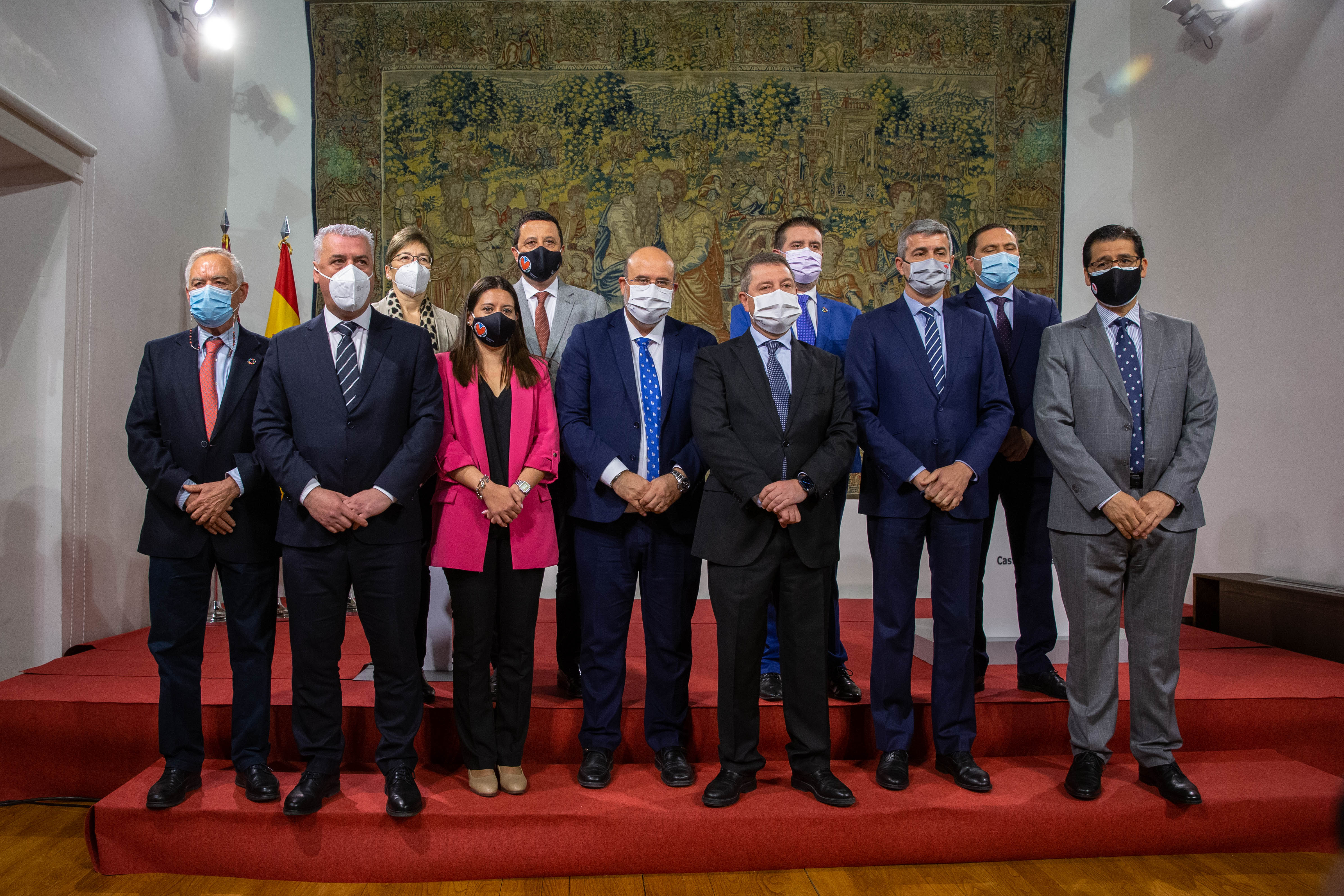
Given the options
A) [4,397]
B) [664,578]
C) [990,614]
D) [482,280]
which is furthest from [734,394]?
[4,397]

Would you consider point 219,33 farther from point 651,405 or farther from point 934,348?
point 934,348

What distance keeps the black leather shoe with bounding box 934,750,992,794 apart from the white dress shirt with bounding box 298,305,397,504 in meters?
2.38

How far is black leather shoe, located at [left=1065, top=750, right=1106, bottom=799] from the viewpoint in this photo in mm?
2795

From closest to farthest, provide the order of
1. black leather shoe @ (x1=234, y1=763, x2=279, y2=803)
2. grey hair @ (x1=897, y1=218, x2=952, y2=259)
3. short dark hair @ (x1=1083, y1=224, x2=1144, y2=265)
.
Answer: black leather shoe @ (x1=234, y1=763, x2=279, y2=803) → short dark hair @ (x1=1083, y1=224, x2=1144, y2=265) → grey hair @ (x1=897, y1=218, x2=952, y2=259)

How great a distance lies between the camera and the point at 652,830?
2650 millimetres

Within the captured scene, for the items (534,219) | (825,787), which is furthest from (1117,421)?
(534,219)

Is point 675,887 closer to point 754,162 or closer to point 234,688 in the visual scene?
point 234,688

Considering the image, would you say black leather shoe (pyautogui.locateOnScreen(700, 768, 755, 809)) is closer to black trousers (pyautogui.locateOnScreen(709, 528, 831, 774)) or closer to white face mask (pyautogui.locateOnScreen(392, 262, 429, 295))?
black trousers (pyautogui.locateOnScreen(709, 528, 831, 774))

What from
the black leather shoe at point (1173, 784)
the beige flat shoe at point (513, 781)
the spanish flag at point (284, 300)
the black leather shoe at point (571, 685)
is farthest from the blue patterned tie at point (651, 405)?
the spanish flag at point (284, 300)

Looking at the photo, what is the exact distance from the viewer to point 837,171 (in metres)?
6.23

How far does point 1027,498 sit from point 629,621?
5.77 feet

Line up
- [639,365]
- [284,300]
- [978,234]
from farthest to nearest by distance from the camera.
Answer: [284,300] → [978,234] → [639,365]

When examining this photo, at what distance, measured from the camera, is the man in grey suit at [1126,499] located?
9.36 ft

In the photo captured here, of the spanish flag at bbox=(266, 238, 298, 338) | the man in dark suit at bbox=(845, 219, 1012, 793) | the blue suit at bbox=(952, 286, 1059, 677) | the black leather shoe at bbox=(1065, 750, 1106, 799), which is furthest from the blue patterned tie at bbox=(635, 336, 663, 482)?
the spanish flag at bbox=(266, 238, 298, 338)
